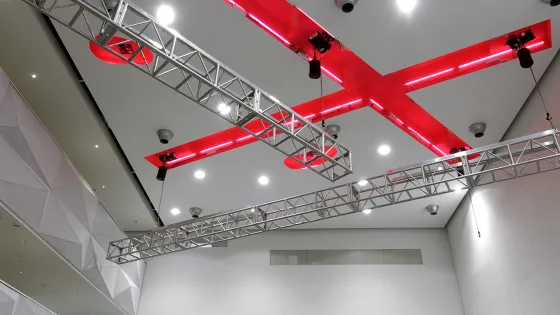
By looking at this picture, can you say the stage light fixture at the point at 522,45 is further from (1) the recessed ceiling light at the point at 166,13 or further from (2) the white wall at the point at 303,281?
(2) the white wall at the point at 303,281

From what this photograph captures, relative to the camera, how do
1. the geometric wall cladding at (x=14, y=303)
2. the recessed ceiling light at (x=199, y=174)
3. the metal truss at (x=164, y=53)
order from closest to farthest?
the metal truss at (x=164, y=53) → the geometric wall cladding at (x=14, y=303) → the recessed ceiling light at (x=199, y=174)

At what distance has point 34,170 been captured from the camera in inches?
315

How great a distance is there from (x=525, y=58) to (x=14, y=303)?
8.96 meters

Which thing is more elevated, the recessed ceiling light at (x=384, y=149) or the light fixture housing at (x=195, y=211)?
the recessed ceiling light at (x=384, y=149)

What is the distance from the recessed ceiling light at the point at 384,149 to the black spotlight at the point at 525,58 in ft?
10.5

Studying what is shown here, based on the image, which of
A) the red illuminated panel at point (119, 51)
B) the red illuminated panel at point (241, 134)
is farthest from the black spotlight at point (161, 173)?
the red illuminated panel at point (119, 51)

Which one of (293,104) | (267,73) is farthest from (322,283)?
(267,73)

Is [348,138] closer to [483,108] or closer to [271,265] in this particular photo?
[483,108]

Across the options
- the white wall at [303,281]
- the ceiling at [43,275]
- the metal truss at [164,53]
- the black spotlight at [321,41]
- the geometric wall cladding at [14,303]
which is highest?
the black spotlight at [321,41]

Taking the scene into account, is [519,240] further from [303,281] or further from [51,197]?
[51,197]

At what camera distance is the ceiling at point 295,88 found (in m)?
6.92

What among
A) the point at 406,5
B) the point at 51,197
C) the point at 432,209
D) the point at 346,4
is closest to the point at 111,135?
the point at 51,197

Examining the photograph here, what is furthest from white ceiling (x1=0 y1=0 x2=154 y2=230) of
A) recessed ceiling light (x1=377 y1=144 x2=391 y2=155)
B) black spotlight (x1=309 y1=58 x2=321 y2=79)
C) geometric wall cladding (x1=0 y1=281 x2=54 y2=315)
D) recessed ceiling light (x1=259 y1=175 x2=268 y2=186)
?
recessed ceiling light (x1=377 y1=144 x2=391 y2=155)

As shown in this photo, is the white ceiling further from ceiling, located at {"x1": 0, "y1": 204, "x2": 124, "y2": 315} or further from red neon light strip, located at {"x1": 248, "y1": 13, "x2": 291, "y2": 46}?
red neon light strip, located at {"x1": 248, "y1": 13, "x2": 291, "y2": 46}
